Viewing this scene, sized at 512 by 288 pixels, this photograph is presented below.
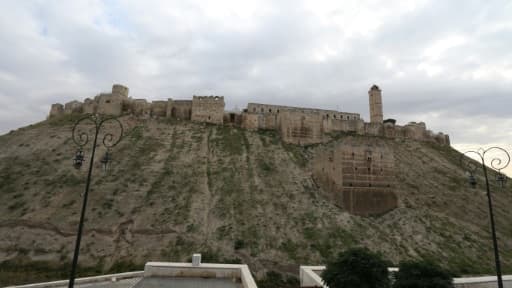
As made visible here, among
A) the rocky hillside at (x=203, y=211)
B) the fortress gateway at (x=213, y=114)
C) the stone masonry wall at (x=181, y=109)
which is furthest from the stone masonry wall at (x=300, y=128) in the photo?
the stone masonry wall at (x=181, y=109)

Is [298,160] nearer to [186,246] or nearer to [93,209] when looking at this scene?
[186,246]

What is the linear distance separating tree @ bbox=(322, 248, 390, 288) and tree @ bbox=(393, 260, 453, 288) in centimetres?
55

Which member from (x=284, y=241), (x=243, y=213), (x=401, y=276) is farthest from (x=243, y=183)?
(x=401, y=276)

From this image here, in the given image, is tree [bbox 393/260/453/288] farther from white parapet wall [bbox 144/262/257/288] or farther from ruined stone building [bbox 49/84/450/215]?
ruined stone building [bbox 49/84/450/215]

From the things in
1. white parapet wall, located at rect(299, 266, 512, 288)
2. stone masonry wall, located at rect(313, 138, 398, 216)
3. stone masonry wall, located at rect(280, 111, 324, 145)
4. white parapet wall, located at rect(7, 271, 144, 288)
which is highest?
stone masonry wall, located at rect(280, 111, 324, 145)

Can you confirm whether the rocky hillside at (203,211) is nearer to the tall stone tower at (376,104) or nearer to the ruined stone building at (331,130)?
the ruined stone building at (331,130)

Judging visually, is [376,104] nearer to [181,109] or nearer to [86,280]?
[181,109]

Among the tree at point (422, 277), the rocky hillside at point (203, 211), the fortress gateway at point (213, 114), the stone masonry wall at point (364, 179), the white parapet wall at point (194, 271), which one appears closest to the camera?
the tree at point (422, 277)

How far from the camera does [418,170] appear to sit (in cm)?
4203

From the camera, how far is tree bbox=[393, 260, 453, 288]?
941 centimetres

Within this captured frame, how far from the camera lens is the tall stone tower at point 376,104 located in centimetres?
5306

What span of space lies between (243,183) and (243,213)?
17.2ft

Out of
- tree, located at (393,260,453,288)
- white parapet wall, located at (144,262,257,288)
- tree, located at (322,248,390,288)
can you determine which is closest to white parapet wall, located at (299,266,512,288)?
tree, located at (322,248,390,288)

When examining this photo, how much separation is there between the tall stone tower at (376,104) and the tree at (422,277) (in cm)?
4624
